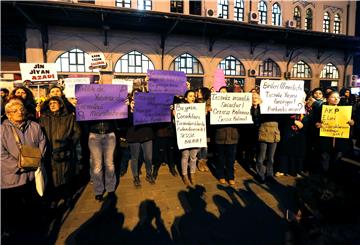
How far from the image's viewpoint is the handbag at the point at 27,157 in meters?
2.89

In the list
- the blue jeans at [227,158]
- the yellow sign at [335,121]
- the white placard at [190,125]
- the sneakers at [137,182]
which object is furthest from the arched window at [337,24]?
the sneakers at [137,182]

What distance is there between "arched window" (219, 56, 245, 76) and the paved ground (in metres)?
12.0

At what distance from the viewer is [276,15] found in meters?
17.6

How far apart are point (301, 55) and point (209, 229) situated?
18.1 m

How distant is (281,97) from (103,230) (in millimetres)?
3837

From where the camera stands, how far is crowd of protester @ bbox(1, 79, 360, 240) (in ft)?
9.96

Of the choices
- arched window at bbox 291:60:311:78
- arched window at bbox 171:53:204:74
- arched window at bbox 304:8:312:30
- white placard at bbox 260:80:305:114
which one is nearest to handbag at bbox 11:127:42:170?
white placard at bbox 260:80:305:114

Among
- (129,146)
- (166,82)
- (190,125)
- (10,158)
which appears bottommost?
(129,146)

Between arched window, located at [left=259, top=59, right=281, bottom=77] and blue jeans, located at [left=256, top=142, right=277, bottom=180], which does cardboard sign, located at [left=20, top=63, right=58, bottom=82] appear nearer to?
blue jeans, located at [left=256, top=142, right=277, bottom=180]

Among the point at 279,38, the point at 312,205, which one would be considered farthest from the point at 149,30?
the point at 312,205

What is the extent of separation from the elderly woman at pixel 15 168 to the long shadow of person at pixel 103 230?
84 cm

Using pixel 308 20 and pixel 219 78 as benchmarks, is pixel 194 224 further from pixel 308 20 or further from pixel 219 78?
pixel 308 20

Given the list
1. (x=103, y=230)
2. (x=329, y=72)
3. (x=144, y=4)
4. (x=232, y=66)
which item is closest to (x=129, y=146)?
(x=103, y=230)

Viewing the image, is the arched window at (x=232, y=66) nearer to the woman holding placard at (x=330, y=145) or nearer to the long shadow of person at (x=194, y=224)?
the woman holding placard at (x=330, y=145)
